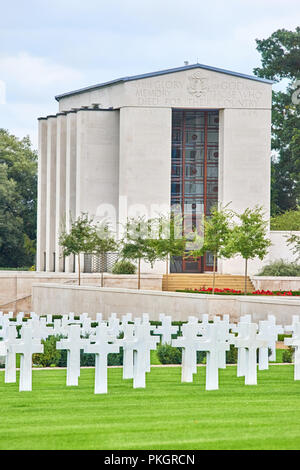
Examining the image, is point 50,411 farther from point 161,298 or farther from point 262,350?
point 161,298

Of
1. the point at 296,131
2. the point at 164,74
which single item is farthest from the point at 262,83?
the point at 296,131

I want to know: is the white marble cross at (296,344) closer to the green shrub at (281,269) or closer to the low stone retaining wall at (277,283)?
the low stone retaining wall at (277,283)

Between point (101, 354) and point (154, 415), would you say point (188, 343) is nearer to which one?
point (101, 354)

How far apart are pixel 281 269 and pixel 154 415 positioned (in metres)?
33.1

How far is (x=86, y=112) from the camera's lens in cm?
4897

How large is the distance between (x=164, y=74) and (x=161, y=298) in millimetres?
20466

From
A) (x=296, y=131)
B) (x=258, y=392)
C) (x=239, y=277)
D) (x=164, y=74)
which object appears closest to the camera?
(x=258, y=392)

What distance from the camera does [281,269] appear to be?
4169cm

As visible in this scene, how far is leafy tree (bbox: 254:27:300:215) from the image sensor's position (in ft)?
222

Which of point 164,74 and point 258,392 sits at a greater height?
point 164,74

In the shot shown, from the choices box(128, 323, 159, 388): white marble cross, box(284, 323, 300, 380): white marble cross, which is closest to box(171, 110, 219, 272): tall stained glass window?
box(284, 323, 300, 380): white marble cross

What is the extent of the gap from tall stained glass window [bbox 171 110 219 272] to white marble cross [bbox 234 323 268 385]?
37.5 metres

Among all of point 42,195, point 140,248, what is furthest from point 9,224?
point 140,248
